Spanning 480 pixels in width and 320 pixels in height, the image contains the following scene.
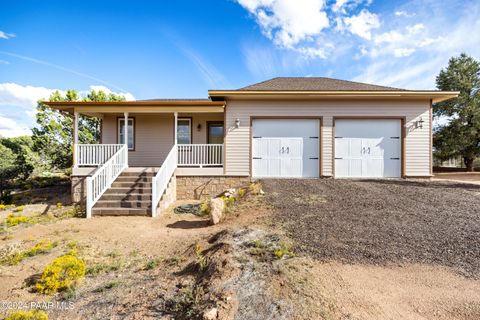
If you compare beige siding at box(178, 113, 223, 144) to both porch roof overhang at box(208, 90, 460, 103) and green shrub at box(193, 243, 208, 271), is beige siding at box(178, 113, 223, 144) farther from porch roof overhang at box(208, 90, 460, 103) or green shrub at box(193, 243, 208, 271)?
green shrub at box(193, 243, 208, 271)

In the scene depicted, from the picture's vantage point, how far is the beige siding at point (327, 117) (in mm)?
8664

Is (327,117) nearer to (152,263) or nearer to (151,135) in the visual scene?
(151,135)

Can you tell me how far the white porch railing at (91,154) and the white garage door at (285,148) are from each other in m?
5.24

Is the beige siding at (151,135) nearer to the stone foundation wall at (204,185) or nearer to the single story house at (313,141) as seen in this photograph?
the single story house at (313,141)

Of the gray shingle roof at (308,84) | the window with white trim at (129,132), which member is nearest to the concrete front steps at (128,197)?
the window with white trim at (129,132)

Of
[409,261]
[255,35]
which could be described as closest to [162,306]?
[409,261]

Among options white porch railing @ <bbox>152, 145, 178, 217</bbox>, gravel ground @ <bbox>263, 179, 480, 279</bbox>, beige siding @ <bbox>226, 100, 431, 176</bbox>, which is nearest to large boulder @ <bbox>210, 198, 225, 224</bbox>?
gravel ground @ <bbox>263, 179, 480, 279</bbox>

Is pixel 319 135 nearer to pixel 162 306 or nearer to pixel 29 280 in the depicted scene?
pixel 162 306

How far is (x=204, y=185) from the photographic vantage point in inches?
333

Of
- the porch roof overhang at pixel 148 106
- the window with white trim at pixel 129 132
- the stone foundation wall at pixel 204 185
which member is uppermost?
the porch roof overhang at pixel 148 106

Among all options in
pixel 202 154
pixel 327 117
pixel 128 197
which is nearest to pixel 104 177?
pixel 128 197

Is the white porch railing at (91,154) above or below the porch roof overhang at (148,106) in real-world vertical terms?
below

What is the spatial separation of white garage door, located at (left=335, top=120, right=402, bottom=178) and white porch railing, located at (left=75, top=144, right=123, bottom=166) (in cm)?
843

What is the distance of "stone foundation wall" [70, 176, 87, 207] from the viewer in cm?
786
